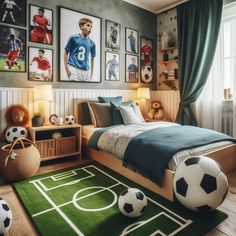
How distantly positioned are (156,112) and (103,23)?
2.00m

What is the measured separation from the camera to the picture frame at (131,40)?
408 centimetres

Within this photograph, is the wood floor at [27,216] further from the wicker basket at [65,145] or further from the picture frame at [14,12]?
the picture frame at [14,12]

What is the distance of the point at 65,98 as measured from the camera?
3340 mm

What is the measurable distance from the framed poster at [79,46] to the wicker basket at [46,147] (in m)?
1.03

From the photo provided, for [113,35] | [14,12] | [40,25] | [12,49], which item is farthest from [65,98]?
[113,35]

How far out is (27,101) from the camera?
3000mm

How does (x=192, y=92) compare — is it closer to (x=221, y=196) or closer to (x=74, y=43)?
A: (x=74, y=43)

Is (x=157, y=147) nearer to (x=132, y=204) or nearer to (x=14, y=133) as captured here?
(x=132, y=204)

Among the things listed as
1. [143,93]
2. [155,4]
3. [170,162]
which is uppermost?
[155,4]

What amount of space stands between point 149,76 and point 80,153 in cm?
233

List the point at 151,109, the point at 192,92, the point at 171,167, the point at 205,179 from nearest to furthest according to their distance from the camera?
the point at 205,179 < the point at 171,167 < the point at 192,92 < the point at 151,109

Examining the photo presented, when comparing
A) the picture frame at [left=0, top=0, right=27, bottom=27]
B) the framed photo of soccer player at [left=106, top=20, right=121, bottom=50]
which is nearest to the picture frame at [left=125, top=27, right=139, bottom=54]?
the framed photo of soccer player at [left=106, top=20, right=121, bottom=50]

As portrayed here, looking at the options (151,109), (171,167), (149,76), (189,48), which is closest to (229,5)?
(189,48)

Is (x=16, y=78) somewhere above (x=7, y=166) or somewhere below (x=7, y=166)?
above
